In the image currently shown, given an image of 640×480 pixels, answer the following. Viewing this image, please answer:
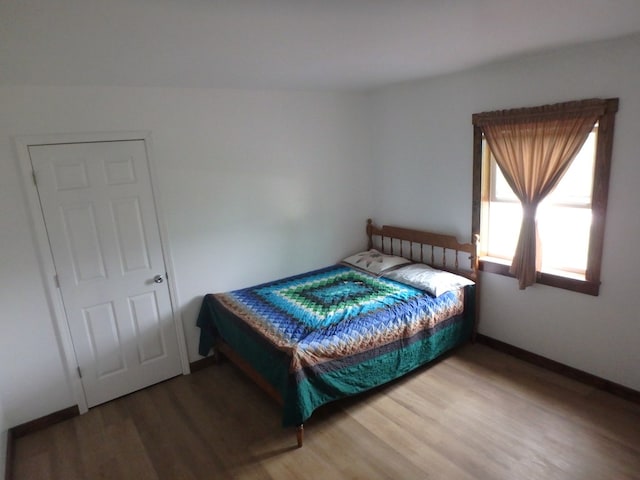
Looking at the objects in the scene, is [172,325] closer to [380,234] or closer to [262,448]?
[262,448]

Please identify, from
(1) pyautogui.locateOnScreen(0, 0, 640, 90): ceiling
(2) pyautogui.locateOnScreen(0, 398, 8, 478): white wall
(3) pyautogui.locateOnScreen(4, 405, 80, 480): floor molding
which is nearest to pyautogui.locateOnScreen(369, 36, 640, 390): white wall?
(1) pyautogui.locateOnScreen(0, 0, 640, 90): ceiling

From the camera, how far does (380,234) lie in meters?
4.32

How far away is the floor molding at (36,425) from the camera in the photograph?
101 inches

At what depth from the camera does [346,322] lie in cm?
278

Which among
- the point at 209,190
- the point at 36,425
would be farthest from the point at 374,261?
the point at 36,425

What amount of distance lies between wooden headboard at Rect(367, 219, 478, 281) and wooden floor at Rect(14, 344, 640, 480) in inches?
37.0

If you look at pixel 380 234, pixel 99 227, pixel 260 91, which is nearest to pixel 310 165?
pixel 260 91

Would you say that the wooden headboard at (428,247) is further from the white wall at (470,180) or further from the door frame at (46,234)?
the door frame at (46,234)

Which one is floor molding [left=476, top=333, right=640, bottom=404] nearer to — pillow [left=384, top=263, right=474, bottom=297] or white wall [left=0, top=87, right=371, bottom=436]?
pillow [left=384, top=263, right=474, bottom=297]

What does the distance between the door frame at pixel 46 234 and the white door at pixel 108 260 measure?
0.03 m

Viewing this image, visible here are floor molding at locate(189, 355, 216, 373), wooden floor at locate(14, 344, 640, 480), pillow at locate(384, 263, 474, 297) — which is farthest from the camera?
floor molding at locate(189, 355, 216, 373)

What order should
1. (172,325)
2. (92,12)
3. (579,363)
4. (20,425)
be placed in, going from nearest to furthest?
(92,12) → (20,425) → (579,363) → (172,325)

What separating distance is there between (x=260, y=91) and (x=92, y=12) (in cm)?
205

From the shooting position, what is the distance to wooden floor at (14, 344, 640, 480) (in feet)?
7.29
